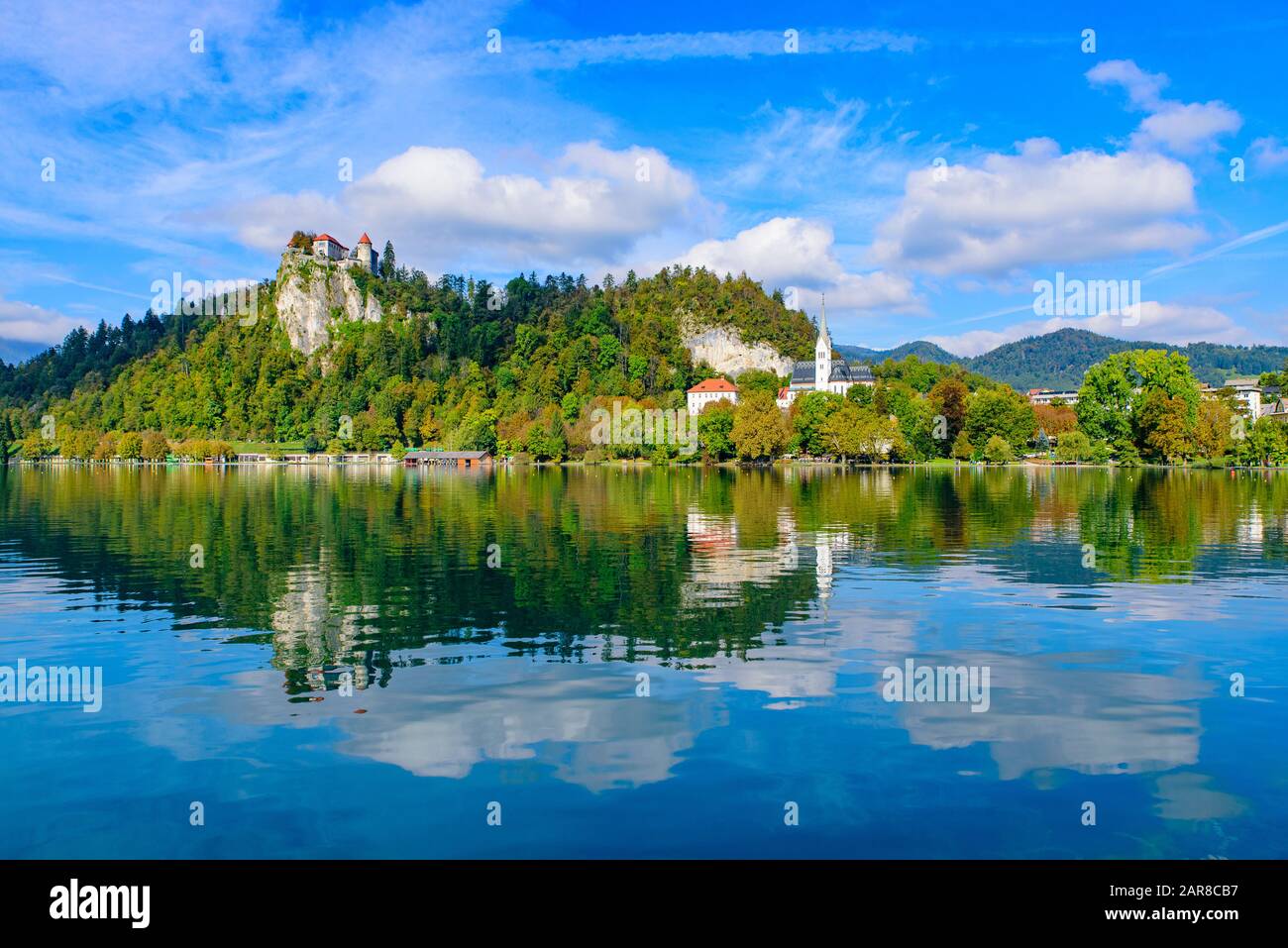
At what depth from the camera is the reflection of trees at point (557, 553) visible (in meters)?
22.6

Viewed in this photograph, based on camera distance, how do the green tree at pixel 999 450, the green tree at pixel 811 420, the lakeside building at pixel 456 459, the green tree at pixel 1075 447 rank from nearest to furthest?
the green tree at pixel 1075 447
the green tree at pixel 999 450
the green tree at pixel 811 420
the lakeside building at pixel 456 459

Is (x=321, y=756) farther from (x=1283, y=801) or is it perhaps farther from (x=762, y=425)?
(x=762, y=425)

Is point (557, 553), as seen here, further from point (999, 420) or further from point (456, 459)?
point (456, 459)

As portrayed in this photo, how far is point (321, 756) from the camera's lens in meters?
13.6

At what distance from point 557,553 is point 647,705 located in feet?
71.0

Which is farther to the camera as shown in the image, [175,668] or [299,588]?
[299,588]

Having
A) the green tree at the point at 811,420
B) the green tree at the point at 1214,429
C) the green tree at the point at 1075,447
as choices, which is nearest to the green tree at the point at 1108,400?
the green tree at the point at 1075,447

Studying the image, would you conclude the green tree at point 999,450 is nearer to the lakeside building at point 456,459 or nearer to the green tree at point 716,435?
the green tree at point 716,435

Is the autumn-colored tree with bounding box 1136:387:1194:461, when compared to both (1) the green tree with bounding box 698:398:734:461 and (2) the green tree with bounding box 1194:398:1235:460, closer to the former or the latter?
(2) the green tree with bounding box 1194:398:1235:460

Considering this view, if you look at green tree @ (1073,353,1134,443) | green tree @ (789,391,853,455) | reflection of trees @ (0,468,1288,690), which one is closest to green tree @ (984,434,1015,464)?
green tree @ (1073,353,1134,443)

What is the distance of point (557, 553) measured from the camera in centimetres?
3734

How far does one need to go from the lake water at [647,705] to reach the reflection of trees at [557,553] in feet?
0.90
